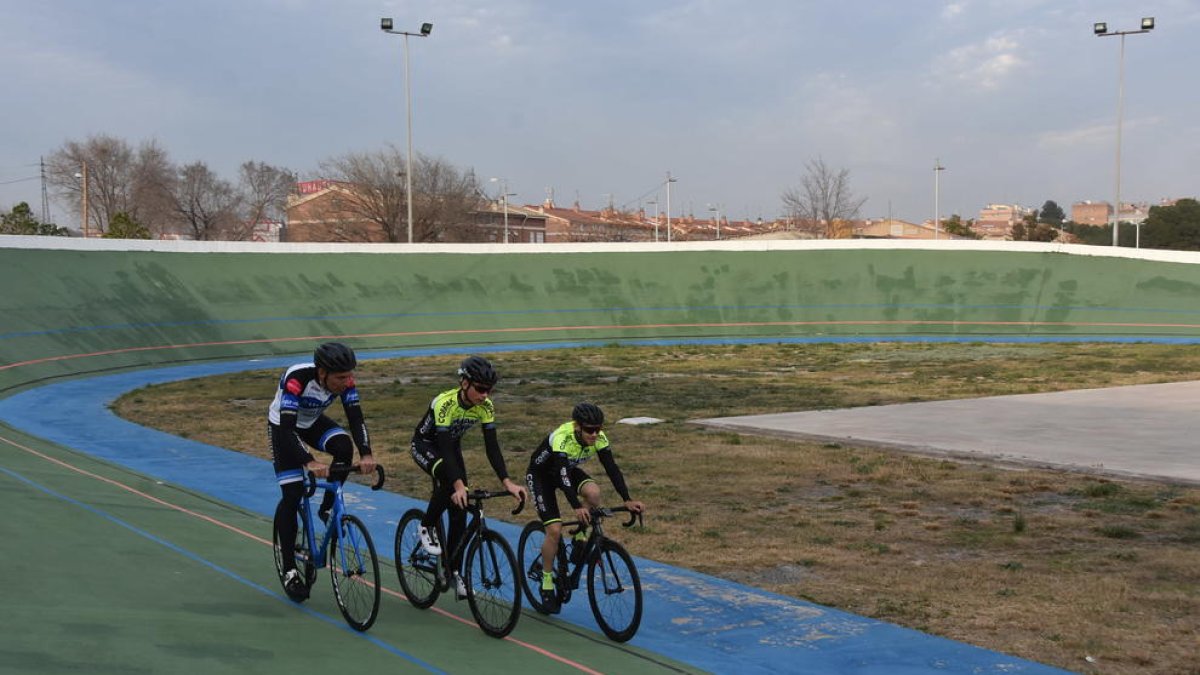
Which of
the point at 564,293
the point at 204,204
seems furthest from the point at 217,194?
the point at 564,293

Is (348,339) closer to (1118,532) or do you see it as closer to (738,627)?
(1118,532)

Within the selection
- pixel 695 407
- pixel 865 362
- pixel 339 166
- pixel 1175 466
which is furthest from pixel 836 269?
pixel 339 166

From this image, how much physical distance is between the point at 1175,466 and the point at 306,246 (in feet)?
99.6

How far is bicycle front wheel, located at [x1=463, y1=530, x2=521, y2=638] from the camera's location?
6320 millimetres

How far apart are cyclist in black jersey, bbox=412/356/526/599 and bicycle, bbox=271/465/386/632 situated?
382 mm

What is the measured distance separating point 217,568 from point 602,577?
10.4ft

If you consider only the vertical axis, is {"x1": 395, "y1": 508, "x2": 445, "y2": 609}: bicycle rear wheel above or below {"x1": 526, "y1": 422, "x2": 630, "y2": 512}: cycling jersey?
below

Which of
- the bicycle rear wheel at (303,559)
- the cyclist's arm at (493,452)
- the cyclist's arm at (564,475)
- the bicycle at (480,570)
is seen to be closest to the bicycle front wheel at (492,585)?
the bicycle at (480,570)

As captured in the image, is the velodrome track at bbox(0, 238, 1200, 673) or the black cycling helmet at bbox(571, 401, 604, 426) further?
the black cycling helmet at bbox(571, 401, 604, 426)

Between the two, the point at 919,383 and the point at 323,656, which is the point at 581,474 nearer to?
the point at 323,656

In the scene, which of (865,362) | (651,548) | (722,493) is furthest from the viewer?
(865,362)

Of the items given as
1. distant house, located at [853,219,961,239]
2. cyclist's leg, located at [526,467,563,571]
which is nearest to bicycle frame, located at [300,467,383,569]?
cyclist's leg, located at [526,467,563,571]

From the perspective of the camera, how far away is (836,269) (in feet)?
137

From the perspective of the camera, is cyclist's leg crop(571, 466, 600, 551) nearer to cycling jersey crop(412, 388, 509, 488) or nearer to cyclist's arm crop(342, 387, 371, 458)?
cycling jersey crop(412, 388, 509, 488)
